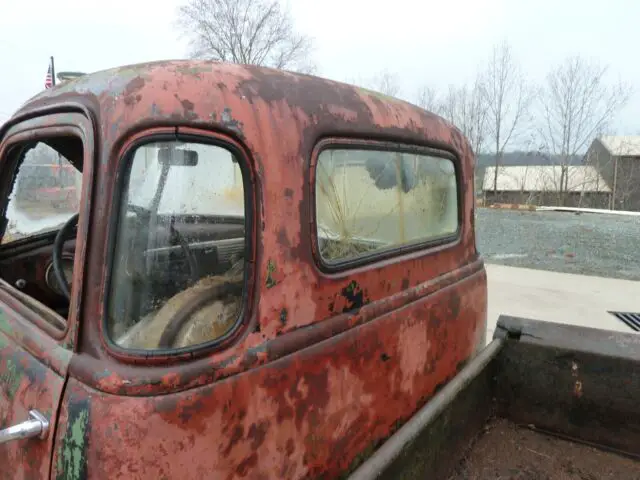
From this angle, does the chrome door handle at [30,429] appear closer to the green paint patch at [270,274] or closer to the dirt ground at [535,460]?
the green paint patch at [270,274]

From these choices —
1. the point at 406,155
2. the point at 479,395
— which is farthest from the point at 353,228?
the point at 479,395

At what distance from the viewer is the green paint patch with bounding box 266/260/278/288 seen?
1.38 m

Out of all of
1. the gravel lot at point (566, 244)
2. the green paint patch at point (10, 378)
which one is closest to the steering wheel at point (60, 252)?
the green paint patch at point (10, 378)

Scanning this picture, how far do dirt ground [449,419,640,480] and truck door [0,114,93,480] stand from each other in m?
1.56

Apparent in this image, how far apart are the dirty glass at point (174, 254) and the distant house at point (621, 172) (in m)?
40.9

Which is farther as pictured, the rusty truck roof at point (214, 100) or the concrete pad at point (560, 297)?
the concrete pad at point (560, 297)

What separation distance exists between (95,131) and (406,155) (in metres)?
1.29

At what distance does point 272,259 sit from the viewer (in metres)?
1.39

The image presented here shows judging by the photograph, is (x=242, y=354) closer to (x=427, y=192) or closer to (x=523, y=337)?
(x=427, y=192)

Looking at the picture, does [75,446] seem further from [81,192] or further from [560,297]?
[560,297]

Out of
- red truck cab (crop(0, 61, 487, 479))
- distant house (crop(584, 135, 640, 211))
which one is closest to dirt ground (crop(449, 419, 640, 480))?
red truck cab (crop(0, 61, 487, 479))

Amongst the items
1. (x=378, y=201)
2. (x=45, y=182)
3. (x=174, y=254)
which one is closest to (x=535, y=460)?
(x=378, y=201)

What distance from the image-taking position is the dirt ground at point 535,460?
2104 mm

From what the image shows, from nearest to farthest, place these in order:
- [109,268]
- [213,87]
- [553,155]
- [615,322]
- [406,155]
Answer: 1. [109,268]
2. [213,87]
3. [406,155]
4. [615,322]
5. [553,155]
